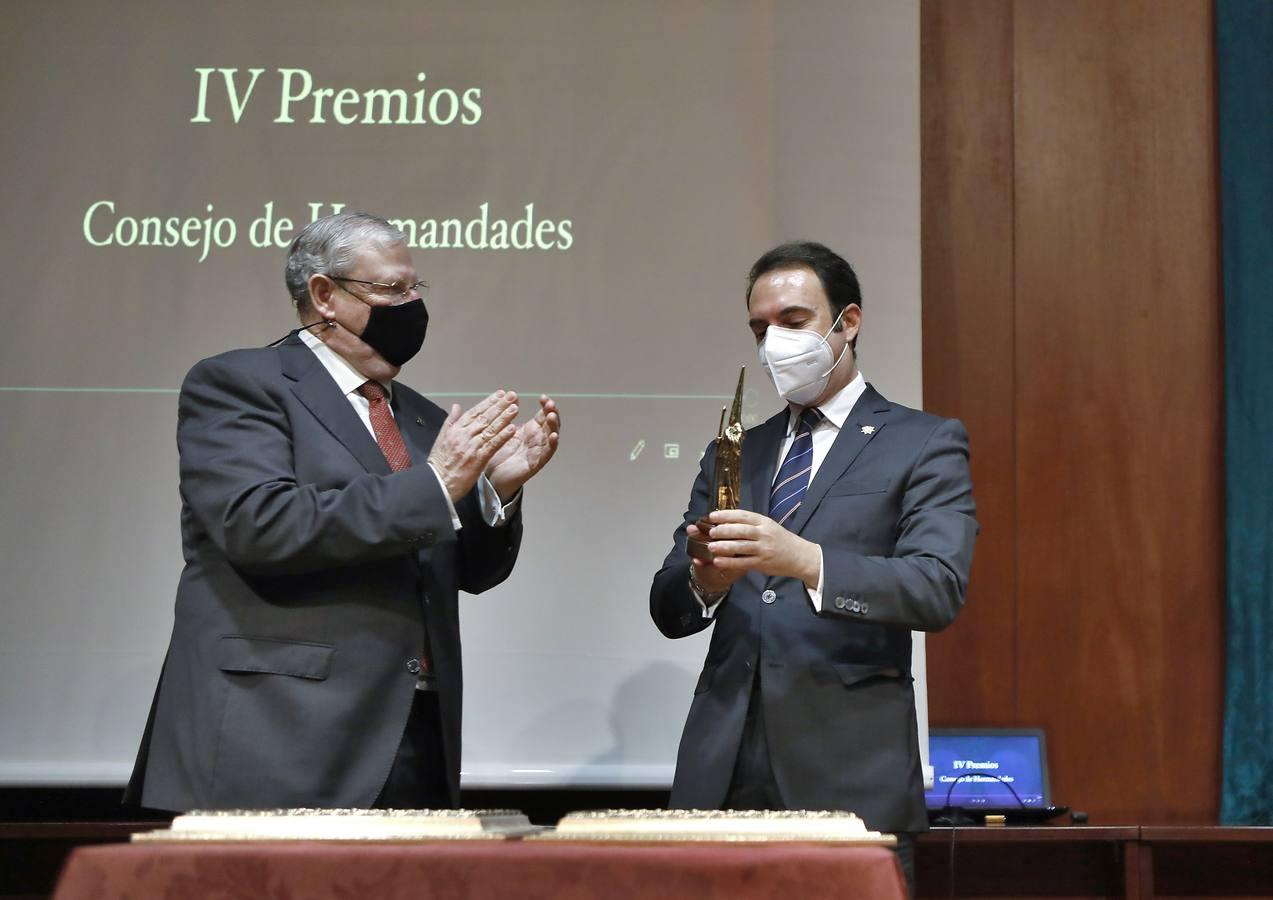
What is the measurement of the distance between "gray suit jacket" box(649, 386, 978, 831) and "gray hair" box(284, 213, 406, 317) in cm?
85

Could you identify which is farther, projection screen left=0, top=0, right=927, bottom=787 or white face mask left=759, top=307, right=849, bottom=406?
projection screen left=0, top=0, right=927, bottom=787

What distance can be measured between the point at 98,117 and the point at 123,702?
153 cm

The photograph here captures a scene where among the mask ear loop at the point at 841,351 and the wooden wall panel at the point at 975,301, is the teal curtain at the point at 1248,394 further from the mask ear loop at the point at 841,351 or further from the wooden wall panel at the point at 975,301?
the mask ear loop at the point at 841,351

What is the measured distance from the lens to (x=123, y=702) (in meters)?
3.30

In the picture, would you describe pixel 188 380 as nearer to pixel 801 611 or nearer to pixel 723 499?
pixel 723 499

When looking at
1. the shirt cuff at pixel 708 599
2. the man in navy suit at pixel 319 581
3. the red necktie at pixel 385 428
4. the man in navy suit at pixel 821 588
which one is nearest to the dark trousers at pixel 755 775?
the man in navy suit at pixel 821 588

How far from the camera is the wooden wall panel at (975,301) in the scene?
146 inches

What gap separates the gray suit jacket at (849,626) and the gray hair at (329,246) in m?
0.85

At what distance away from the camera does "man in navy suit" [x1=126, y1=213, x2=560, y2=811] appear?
2.14 meters

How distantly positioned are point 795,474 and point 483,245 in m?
1.34

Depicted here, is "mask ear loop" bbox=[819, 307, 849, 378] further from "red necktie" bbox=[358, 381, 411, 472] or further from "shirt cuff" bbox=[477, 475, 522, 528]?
"red necktie" bbox=[358, 381, 411, 472]

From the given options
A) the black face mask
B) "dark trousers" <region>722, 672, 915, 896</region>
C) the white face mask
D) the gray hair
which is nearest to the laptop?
"dark trousers" <region>722, 672, 915, 896</region>

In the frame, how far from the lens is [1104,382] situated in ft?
12.4

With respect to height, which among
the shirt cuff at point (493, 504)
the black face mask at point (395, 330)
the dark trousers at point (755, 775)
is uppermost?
the black face mask at point (395, 330)
